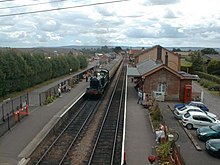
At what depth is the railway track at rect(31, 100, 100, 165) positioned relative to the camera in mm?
15633

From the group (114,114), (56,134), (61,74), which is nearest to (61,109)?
(114,114)

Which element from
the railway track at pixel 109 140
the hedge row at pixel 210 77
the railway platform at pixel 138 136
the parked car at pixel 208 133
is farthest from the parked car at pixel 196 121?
the hedge row at pixel 210 77

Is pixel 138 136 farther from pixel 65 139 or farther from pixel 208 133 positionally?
pixel 65 139

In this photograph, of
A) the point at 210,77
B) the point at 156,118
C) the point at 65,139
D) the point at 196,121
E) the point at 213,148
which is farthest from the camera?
the point at 210,77

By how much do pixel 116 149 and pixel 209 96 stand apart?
23326 millimetres

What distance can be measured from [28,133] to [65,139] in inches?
89.2

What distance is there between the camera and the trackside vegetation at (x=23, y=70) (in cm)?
3441

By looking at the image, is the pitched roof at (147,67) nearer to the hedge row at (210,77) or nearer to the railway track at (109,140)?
the railway track at (109,140)

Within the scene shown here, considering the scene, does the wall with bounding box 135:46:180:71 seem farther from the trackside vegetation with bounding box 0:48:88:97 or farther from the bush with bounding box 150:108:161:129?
the bush with bounding box 150:108:161:129

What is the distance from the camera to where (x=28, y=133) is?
1911cm

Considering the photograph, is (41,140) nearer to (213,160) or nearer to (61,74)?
(213,160)

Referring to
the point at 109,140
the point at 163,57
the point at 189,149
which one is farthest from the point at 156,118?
the point at 163,57

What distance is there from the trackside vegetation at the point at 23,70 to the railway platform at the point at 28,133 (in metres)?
8.62

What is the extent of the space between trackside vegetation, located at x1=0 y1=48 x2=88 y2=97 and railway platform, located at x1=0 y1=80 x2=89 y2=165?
28.3ft
